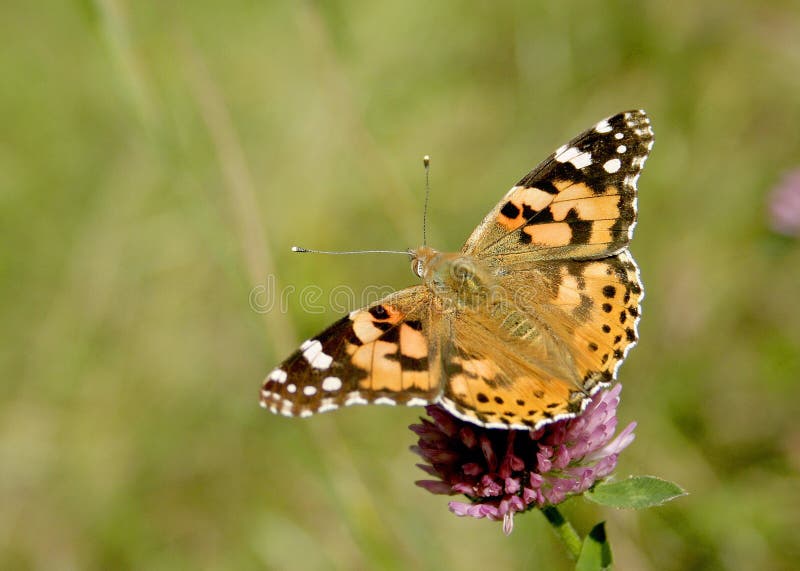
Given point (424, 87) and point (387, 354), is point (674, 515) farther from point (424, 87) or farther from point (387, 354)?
point (424, 87)

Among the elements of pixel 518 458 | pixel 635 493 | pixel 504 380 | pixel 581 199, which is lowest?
pixel 635 493

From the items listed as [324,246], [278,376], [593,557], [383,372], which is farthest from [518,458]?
[324,246]

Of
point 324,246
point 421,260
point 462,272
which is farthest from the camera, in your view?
point 324,246

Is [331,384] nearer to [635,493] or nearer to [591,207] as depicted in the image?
[635,493]

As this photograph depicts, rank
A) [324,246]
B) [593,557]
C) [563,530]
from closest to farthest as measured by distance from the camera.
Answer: [593,557] → [563,530] → [324,246]

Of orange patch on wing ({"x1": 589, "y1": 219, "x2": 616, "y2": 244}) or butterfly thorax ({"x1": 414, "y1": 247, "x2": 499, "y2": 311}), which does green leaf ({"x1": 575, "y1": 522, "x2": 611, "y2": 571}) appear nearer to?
butterfly thorax ({"x1": 414, "y1": 247, "x2": 499, "y2": 311})

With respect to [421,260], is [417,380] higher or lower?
lower

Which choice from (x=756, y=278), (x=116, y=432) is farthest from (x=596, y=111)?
(x=116, y=432)
